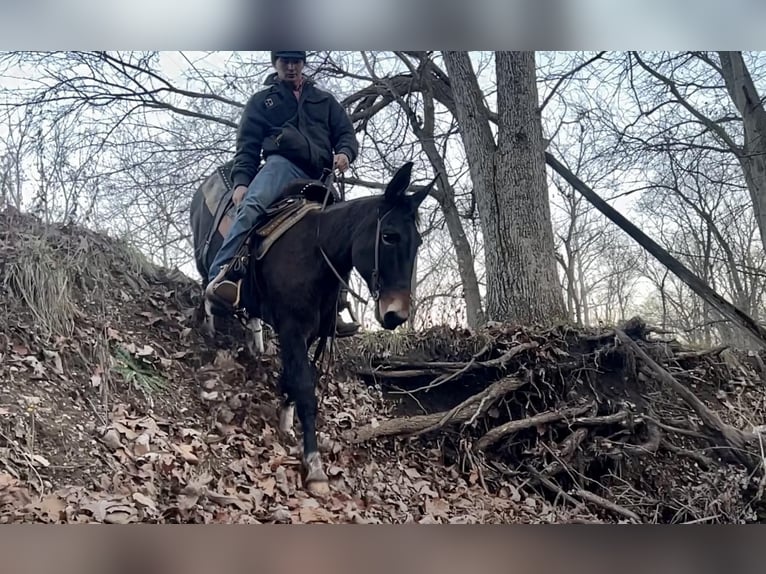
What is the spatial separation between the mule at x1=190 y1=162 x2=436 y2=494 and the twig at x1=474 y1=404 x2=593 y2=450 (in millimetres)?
489

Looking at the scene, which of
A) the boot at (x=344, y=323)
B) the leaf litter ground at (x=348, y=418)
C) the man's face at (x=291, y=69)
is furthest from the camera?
the man's face at (x=291, y=69)

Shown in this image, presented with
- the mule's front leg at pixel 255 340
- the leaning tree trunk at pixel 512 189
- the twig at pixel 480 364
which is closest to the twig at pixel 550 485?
the twig at pixel 480 364

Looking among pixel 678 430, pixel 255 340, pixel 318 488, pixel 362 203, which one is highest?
pixel 362 203

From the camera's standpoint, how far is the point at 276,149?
2.42 metres

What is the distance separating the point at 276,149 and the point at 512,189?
872 millimetres

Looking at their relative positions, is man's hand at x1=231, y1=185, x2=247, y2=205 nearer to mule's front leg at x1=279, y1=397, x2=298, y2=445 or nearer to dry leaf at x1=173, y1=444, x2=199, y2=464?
mule's front leg at x1=279, y1=397, x2=298, y2=445

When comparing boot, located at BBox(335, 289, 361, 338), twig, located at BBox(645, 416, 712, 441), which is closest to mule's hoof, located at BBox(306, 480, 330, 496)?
boot, located at BBox(335, 289, 361, 338)

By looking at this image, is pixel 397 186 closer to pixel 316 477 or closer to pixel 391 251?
pixel 391 251

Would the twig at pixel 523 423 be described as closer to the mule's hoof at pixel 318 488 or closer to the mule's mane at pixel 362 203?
the mule's hoof at pixel 318 488

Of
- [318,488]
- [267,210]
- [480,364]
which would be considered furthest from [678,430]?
[267,210]

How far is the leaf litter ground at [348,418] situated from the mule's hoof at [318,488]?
25 mm

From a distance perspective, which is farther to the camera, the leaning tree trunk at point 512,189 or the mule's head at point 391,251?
the leaning tree trunk at point 512,189

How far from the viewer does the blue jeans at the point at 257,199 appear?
93.8 inches
